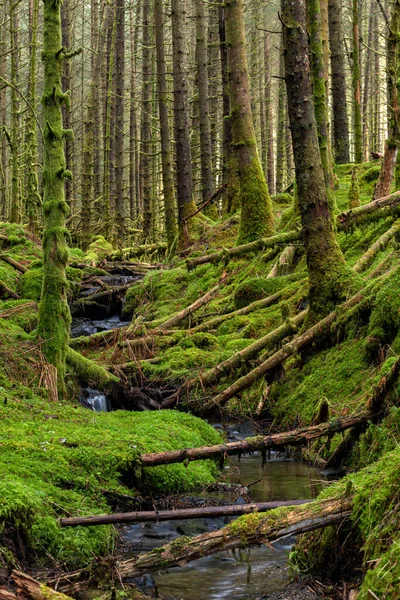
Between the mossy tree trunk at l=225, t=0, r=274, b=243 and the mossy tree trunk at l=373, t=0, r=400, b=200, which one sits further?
the mossy tree trunk at l=225, t=0, r=274, b=243

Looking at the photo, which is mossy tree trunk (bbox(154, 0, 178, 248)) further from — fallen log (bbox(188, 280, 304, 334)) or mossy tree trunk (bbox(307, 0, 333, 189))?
fallen log (bbox(188, 280, 304, 334))

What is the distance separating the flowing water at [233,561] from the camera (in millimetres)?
3680

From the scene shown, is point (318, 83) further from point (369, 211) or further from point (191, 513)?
point (191, 513)

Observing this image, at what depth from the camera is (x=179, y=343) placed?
985cm

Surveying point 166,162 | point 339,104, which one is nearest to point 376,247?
point 166,162

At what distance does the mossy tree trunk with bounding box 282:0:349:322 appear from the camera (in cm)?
748

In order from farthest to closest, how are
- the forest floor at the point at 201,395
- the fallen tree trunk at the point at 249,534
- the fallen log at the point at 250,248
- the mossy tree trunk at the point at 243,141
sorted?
the mossy tree trunk at the point at 243,141, the fallen log at the point at 250,248, the forest floor at the point at 201,395, the fallen tree trunk at the point at 249,534

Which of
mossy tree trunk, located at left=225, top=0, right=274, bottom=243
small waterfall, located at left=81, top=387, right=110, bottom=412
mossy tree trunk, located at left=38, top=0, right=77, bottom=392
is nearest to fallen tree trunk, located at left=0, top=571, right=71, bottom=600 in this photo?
mossy tree trunk, located at left=38, top=0, right=77, bottom=392

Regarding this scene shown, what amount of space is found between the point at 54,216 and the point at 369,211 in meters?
4.07

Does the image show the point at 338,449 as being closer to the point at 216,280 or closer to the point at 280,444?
the point at 280,444

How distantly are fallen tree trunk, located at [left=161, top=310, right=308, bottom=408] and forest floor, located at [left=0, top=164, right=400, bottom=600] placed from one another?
18 mm

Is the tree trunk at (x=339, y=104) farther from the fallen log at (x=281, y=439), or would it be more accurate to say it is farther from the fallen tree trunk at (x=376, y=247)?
the fallen log at (x=281, y=439)

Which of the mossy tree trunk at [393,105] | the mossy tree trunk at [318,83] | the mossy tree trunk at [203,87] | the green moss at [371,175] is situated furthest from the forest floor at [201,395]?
the mossy tree trunk at [203,87]

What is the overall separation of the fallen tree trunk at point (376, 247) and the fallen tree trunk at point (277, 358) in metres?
1.31
